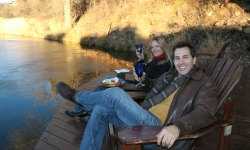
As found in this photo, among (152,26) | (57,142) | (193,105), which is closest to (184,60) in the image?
(193,105)

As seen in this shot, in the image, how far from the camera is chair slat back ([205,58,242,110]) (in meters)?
1.63

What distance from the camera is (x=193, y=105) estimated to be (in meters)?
1.54

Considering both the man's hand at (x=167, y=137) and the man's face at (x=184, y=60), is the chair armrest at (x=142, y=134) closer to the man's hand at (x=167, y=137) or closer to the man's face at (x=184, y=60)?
the man's hand at (x=167, y=137)

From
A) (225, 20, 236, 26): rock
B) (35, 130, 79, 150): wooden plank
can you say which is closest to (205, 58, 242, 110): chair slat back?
(35, 130, 79, 150): wooden plank

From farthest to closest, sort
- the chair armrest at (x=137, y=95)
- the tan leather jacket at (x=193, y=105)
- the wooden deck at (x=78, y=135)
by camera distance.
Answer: the wooden deck at (x=78, y=135)
the chair armrest at (x=137, y=95)
the tan leather jacket at (x=193, y=105)

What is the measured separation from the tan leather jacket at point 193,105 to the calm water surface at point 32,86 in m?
2.52

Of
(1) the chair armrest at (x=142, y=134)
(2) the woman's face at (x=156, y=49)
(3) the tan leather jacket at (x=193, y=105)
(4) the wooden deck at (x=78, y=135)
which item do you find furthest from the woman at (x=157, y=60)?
(1) the chair armrest at (x=142, y=134)

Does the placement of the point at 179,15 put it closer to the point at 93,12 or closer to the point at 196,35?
the point at 196,35

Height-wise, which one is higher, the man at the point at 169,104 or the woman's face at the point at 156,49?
the woman's face at the point at 156,49

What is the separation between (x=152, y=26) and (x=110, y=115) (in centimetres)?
1031

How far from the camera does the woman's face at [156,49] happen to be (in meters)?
2.60

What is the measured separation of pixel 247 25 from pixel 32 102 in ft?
20.6

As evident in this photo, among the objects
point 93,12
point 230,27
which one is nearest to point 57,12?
point 93,12

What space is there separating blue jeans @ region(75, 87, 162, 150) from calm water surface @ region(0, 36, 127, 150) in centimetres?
186
